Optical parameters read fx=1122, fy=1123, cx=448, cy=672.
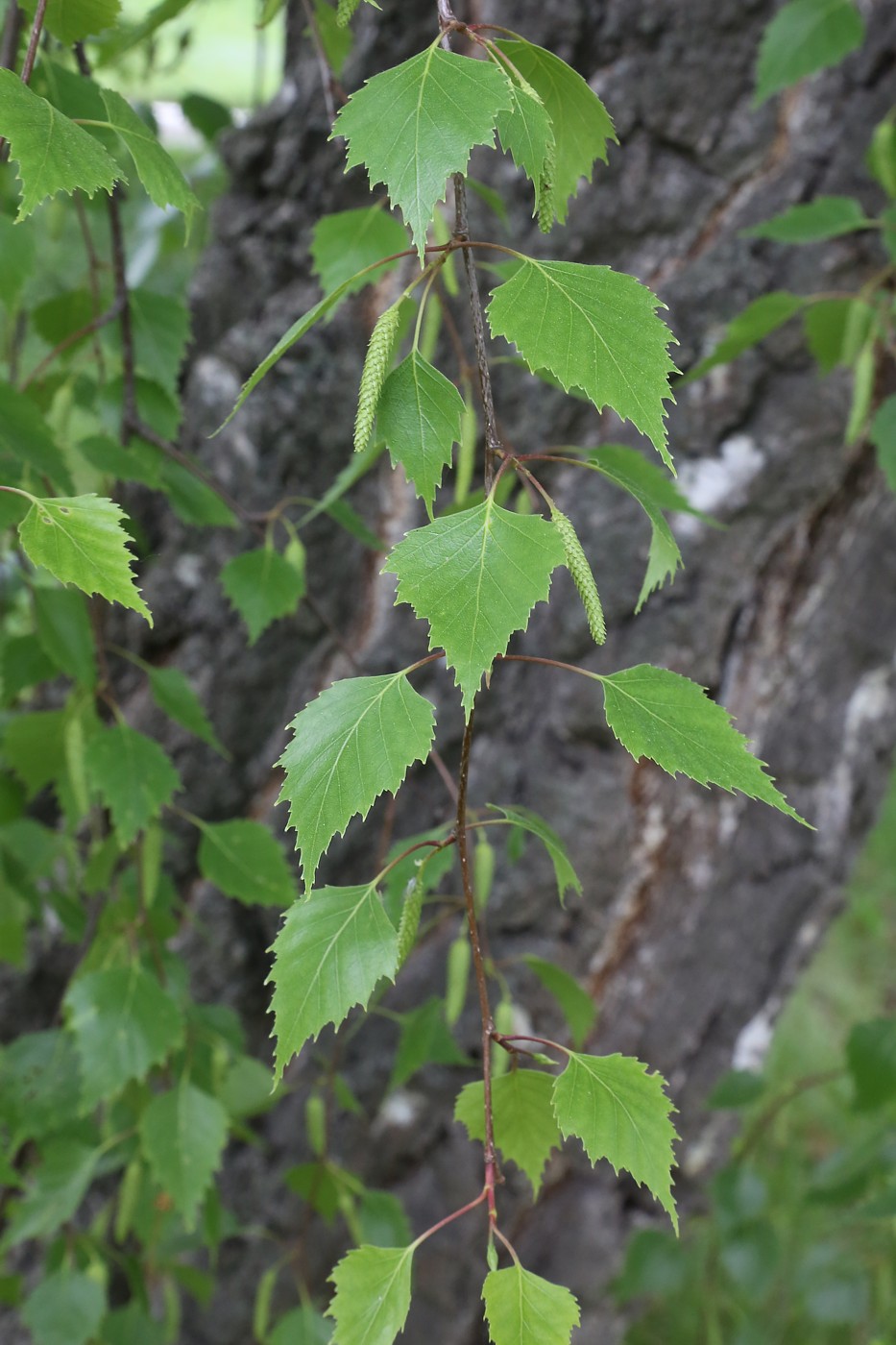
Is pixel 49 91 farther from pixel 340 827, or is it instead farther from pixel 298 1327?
pixel 298 1327

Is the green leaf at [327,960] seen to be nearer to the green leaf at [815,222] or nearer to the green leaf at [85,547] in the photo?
the green leaf at [85,547]

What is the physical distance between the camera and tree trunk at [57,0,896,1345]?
109 cm

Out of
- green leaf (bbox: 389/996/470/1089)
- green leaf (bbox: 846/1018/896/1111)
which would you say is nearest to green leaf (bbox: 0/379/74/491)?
green leaf (bbox: 389/996/470/1089)

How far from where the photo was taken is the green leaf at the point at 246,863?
88 cm

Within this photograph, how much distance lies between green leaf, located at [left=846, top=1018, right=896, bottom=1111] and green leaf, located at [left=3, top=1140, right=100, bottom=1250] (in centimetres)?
70

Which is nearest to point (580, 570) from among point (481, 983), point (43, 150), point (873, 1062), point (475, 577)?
point (475, 577)

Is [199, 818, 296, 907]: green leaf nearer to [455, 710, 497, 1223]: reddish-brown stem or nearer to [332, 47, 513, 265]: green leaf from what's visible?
[455, 710, 497, 1223]: reddish-brown stem

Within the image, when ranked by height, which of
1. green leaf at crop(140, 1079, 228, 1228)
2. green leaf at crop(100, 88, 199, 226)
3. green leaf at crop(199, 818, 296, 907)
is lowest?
green leaf at crop(140, 1079, 228, 1228)

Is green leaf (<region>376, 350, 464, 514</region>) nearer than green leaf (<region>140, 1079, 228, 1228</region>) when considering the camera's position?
Yes

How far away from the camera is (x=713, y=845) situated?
121 cm

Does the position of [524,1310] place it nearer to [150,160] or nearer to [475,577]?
[475,577]

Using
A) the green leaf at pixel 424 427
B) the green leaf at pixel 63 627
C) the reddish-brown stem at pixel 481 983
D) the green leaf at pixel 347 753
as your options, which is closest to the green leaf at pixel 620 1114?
the reddish-brown stem at pixel 481 983

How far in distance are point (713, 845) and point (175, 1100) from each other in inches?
24.6

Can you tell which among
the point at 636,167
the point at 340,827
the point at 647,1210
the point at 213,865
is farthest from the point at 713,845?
the point at 340,827
